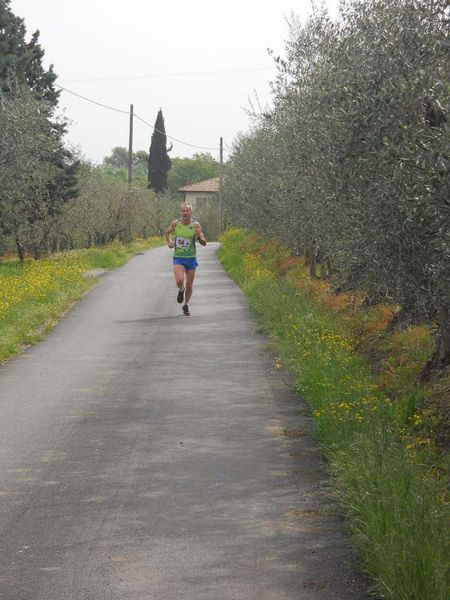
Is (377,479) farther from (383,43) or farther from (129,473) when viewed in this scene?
(383,43)

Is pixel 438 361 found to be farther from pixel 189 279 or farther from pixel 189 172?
pixel 189 172

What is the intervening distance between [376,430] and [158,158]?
309 feet

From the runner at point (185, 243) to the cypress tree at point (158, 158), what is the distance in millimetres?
82963

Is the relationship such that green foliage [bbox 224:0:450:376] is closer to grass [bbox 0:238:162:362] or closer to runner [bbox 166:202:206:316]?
grass [bbox 0:238:162:362]

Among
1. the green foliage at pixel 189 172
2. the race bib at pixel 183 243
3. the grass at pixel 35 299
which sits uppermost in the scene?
the green foliage at pixel 189 172

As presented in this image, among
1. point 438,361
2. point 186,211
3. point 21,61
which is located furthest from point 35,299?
point 21,61

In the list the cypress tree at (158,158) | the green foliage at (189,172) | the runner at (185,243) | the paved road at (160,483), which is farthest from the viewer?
the green foliage at (189,172)

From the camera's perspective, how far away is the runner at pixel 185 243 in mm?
17016

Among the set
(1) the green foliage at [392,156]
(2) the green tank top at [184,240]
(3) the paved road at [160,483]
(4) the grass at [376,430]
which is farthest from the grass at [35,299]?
(1) the green foliage at [392,156]

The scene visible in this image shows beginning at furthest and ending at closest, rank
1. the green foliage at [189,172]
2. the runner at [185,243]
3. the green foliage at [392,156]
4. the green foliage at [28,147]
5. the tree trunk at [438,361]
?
the green foliage at [189,172], the green foliage at [28,147], the runner at [185,243], the tree trunk at [438,361], the green foliage at [392,156]

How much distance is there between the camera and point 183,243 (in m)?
17.2

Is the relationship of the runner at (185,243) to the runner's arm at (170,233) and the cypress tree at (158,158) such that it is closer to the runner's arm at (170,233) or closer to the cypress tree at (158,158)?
the runner's arm at (170,233)

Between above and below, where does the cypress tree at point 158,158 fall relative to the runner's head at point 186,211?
above

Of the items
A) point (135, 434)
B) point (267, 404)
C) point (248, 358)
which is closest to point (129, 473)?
point (135, 434)
